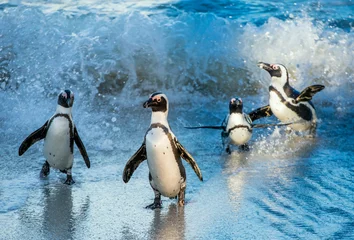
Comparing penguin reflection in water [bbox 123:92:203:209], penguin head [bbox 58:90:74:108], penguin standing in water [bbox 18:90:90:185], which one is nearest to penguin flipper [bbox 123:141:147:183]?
penguin reflection in water [bbox 123:92:203:209]

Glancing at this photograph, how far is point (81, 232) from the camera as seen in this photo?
4.10 meters

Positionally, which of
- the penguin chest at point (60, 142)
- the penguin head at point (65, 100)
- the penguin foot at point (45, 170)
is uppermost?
the penguin head at point (65, 100)

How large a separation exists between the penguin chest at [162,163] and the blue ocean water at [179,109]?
13 centimetres

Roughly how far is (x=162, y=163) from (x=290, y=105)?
7.52 feet

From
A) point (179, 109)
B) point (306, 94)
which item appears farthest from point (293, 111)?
point (179, 109)

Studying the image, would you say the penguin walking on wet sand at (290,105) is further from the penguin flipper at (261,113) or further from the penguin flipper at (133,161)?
the penguin flipper at (133,161)

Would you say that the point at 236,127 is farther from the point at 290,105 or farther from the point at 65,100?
the point at 65,100

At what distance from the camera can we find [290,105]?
6512 mm

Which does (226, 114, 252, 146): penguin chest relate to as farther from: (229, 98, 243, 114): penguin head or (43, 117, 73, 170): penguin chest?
(43, 117, 73, 170): penguin chest

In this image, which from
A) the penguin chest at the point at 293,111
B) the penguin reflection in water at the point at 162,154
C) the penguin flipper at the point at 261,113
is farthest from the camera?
the penguin flipper at the point at 261,113

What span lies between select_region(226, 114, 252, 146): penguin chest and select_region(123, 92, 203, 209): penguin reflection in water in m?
1.40

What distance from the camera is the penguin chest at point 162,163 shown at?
4.44 meters

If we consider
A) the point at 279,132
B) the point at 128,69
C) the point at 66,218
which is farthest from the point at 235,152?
the point at 128,69

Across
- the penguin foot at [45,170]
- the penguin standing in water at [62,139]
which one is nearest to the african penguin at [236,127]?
the penguin standing in water at [62,139]
